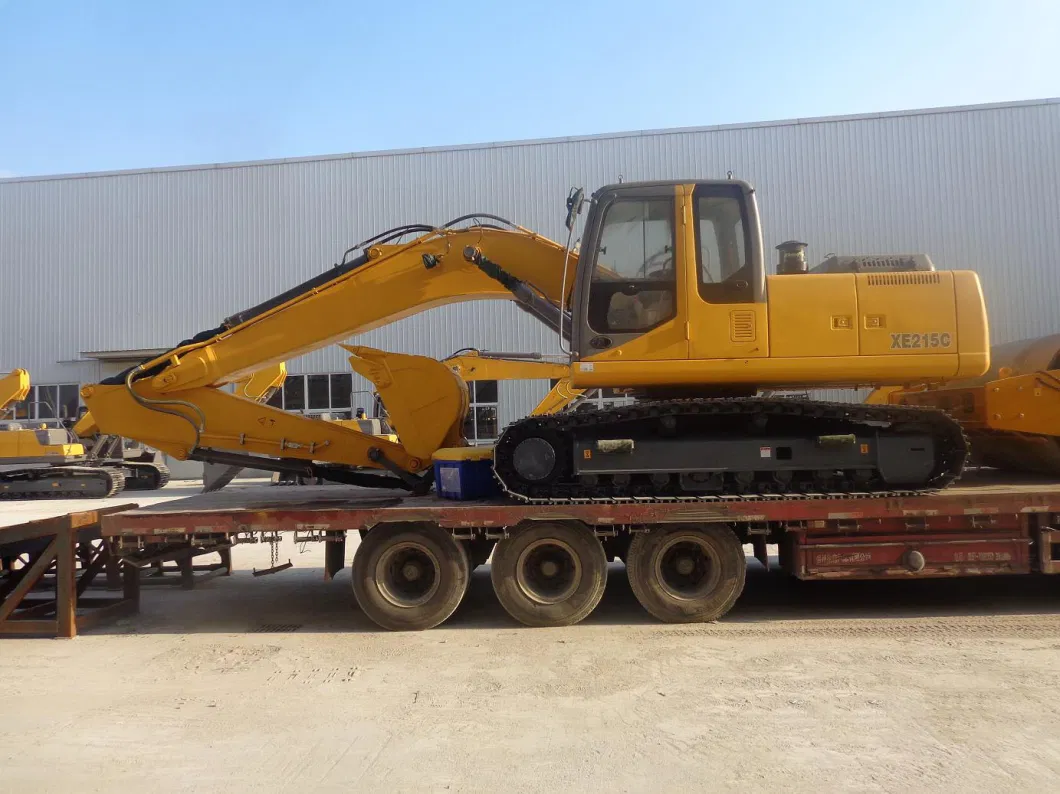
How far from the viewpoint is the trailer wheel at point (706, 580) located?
6445 mm

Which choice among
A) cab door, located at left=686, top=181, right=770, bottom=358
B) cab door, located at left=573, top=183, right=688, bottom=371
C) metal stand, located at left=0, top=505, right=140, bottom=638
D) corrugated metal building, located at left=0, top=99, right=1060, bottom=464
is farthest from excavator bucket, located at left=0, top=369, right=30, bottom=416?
cab door, located at left=686, top=181, right=770, bottom=358

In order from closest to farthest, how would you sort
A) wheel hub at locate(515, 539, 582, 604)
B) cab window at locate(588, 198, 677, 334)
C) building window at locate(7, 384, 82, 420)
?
cab window at locate(588, 198, 677, 334) < wheel hub at locate(515, 539, 582, 604) < building window at locate(7, 384, 82, 420)

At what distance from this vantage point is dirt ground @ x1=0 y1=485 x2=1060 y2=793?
3.89 m

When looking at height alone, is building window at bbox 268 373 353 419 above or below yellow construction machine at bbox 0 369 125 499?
above

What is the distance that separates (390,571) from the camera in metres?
6.64

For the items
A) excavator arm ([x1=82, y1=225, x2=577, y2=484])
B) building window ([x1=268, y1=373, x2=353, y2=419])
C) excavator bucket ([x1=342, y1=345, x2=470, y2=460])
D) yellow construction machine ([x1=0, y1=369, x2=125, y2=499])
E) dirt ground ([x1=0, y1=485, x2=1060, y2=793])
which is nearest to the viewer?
dirt ground ([x1=0, y1=485, x2=1060, y2=793])

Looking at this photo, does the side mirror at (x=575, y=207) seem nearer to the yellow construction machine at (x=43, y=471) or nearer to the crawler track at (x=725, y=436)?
the crawler track at (x=725, y=436)

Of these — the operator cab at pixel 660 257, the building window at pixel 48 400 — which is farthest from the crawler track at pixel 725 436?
the building window at pixel 48 400

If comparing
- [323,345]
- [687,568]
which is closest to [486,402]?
[323,345]

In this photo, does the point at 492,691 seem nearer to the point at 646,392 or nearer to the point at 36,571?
the point at 646,392

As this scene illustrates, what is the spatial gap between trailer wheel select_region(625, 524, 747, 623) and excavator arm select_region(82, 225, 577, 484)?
88.1 inches

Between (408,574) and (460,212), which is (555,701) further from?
(460,212)

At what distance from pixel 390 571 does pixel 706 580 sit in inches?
105

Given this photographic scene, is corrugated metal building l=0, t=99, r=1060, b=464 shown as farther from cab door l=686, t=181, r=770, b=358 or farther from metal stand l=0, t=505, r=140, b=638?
cab door l=686, t=181, r=770, b=358
